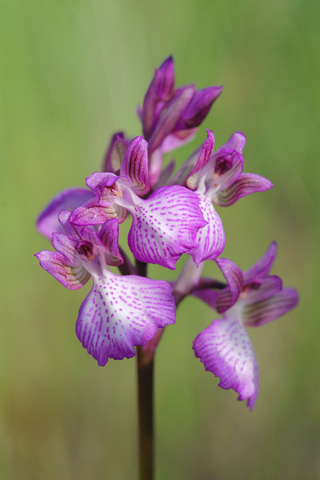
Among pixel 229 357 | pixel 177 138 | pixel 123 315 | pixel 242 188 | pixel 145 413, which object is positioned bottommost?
pixel 145 413

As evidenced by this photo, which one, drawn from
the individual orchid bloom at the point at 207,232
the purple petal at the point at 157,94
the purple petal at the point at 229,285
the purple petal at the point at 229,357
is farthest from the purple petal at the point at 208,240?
the purple petal at the point at 157,94

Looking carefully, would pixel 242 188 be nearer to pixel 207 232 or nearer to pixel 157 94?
pixel 207 232

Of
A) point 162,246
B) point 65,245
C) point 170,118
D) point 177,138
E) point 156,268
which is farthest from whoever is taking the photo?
point 156,268

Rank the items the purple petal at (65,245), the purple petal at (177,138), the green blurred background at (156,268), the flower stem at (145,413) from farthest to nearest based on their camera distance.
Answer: the green blurred background at (156,268) < the purple petal at (177,138) < the flower stem at (145,413) < the purple petal at (65,245)

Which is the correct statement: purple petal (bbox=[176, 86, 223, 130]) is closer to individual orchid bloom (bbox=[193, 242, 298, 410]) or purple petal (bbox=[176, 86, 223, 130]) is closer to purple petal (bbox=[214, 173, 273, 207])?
purple petal (bbox=[214, 173, 273, 207])

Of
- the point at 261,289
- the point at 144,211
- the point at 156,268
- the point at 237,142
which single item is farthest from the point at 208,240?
the point at 156,268

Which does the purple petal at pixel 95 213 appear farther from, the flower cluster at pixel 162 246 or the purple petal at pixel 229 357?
the purple petal at pixel 229 357

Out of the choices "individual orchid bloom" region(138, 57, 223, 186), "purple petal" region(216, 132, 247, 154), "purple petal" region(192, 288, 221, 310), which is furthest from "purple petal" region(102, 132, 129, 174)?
"purple petal" region(192, 288, 221, 310)
